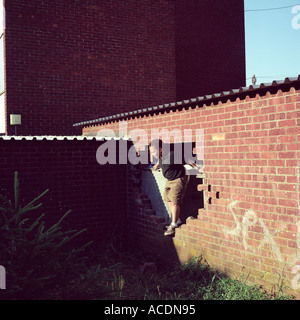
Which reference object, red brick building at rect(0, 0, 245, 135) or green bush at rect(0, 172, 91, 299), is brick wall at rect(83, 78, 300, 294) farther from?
red brick building at rect(0, 0, 245, 135)

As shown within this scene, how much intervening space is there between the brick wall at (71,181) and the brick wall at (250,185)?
2085mm

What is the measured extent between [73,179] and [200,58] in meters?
8.78

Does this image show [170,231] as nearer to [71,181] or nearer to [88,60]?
[71,181]

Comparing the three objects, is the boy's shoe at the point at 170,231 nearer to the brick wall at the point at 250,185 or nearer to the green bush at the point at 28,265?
the brick wall at the point at 250,185

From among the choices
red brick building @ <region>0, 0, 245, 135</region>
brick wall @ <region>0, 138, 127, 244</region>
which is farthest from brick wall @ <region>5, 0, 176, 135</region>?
brick wall @ <region>0, 138, 127, 244</region>

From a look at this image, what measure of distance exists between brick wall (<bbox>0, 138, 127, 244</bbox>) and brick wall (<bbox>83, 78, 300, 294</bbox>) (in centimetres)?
209

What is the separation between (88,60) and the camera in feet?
39.7

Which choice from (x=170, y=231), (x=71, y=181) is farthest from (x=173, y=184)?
(x=71, y=181)

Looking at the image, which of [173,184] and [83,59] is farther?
→ [83,59]

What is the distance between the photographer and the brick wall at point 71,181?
25.4 feet

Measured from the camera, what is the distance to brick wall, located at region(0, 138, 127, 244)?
25.4 ft

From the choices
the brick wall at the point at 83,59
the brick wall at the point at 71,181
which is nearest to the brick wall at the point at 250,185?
the brick wall at the point at 71,181

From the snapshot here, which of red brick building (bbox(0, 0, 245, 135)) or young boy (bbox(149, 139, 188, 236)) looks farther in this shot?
red brick building (bbox(0, 0, 245, 135))

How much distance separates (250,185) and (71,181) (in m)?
3.95
